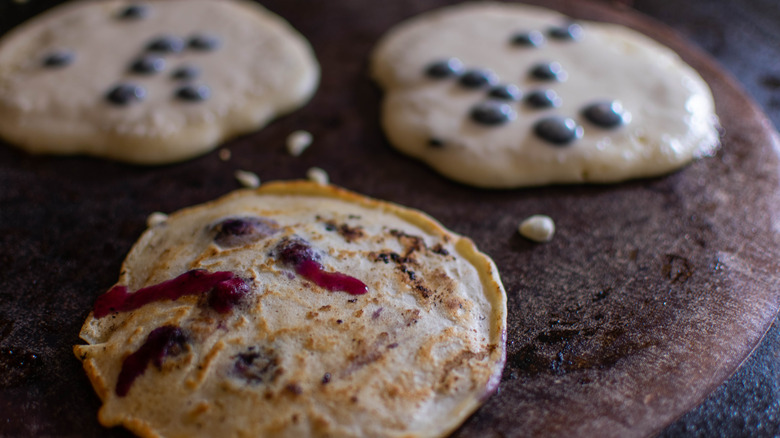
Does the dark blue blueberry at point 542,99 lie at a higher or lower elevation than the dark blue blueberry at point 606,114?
lower

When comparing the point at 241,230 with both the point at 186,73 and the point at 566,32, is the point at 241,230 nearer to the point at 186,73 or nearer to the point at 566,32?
the point at 186,73

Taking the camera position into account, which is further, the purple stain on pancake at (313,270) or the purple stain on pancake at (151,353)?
the purple stain on pancake at (313,270)

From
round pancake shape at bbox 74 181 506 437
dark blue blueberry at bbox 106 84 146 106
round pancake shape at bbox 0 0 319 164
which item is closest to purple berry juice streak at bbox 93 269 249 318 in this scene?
round pancake shape at bbox 74 181 506 437

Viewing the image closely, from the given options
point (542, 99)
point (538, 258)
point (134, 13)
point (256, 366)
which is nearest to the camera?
A: point (256, 366)

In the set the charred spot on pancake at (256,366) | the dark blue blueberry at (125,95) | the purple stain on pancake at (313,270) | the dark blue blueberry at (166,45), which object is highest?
the purple stain on pancake at (313,270)

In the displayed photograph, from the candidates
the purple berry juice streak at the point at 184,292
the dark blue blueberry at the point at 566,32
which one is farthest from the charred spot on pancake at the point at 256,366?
the dark blue blueberry at the point at 566,32

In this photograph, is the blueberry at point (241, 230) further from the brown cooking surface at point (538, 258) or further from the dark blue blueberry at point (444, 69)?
the dark blue blueberry at point (444, 69)

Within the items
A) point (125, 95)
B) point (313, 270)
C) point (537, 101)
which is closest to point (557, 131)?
point (537, 101)
